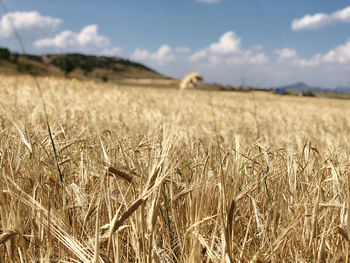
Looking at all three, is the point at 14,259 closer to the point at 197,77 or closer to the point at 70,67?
the point at 197,77

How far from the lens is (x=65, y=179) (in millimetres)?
1254

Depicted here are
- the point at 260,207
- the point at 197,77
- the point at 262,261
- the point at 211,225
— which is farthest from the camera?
the point at 197,77

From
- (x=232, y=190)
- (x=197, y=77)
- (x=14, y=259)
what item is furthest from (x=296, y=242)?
(x=197, y=77)

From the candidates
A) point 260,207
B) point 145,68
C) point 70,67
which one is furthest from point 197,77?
point 145,68

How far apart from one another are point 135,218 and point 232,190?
12.0 inches

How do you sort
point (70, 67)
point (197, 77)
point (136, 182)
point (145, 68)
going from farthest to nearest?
point (145, 68) < point (70, 67) < point (197, 77) < point (136, 182)

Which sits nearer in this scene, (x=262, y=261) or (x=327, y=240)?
(x=262, y=261)

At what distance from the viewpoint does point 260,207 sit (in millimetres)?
1224

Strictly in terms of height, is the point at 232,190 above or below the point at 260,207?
above

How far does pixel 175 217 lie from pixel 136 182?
186 millimetres

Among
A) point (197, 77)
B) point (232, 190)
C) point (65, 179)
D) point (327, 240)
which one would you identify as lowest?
point (327, 240)

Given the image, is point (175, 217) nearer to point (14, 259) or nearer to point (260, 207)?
point (260, 207)

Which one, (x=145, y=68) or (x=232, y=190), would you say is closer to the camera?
(x=232, y=190)

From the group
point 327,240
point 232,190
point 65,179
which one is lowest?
point 327,240
